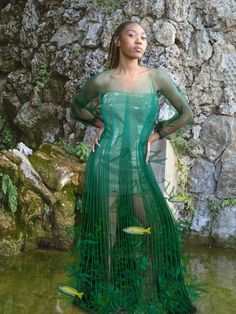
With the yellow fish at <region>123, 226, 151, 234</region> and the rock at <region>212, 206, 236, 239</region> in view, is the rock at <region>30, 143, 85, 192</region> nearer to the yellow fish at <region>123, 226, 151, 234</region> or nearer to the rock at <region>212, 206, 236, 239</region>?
the rock at <region>212, 206, 236, 239</region>

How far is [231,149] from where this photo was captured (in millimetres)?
7539

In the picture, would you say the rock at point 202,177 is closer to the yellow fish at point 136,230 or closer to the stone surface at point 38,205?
the stone surface at point 38,205

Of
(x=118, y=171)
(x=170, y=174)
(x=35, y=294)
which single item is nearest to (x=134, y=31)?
(x=118, y=171)

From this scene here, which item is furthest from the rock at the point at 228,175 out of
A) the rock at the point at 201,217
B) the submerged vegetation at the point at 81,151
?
the submerged vegetation at the point at 81,151

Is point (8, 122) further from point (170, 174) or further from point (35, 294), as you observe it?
point (35, 294)

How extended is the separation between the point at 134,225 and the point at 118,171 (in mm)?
354

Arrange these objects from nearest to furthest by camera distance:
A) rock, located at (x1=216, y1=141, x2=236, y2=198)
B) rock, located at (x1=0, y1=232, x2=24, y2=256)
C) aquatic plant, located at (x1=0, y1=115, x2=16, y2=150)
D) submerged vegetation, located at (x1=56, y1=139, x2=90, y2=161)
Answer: rock, located at (x1=0, y1=232, x2=24, y2=256) → submerged vegetation, located at (x1=56, y1=139, x2=90, y2=161) → rock, located at (x1=216, y1=141, x2=236, y2=198) → aquatic plant, located at (x1=0, y1=115, x2=16, y2=150)

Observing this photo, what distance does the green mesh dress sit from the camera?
11.3ft

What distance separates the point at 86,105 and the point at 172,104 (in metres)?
0.58

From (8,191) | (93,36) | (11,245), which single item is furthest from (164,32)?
(11,245)

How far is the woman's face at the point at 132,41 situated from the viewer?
3.41 meters

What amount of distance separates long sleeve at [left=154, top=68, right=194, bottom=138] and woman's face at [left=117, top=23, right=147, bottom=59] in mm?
196

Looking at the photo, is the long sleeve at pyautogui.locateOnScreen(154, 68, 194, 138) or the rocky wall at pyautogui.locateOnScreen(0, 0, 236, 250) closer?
the long sleeve at pyautogui.locateOnScreen(154, 68, 194, 138)

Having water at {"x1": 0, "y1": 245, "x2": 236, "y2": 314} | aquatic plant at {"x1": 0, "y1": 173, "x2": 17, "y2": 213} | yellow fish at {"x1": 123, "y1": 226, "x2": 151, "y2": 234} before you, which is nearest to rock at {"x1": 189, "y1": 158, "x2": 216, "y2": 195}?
water at {"x1": 0, "y1": 245, "x2": 236, "y2": 314}
